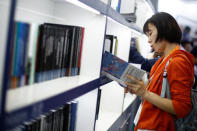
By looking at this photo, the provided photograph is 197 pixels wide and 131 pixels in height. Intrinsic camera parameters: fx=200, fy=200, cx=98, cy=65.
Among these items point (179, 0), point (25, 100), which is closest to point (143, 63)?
point (25, 100)

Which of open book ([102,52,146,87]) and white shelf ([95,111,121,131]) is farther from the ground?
open book ([102,52,146,87])

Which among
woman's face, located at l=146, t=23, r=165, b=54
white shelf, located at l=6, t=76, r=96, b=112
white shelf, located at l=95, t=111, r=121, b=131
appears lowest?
white shelf, located at l=95, t=111, r=121, b=131

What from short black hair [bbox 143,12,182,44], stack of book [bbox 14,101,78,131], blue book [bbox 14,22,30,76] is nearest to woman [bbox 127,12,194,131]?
short black hair [bbox 143,12,182,44]

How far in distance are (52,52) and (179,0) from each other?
7803 mm

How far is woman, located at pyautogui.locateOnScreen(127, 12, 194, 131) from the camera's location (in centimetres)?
123

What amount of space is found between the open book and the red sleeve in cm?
19

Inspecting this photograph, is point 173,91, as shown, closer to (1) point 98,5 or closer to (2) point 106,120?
(1) point 98,5

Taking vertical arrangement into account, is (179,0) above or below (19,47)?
above

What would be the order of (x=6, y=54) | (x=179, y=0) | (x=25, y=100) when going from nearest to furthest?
(x=6, y=54)
(x=25, y=100)
(x=179, y=0)

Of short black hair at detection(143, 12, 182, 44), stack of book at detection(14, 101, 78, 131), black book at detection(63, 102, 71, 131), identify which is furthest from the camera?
short black hair at detection(143, 12, 182, 44)

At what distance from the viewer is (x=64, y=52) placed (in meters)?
1.05

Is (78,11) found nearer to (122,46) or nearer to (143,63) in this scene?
(122,46)

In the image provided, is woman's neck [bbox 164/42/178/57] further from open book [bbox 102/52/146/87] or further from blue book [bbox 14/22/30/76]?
blue book [bbox 14/22/30/76]

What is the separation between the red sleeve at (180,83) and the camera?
48.0 inches
